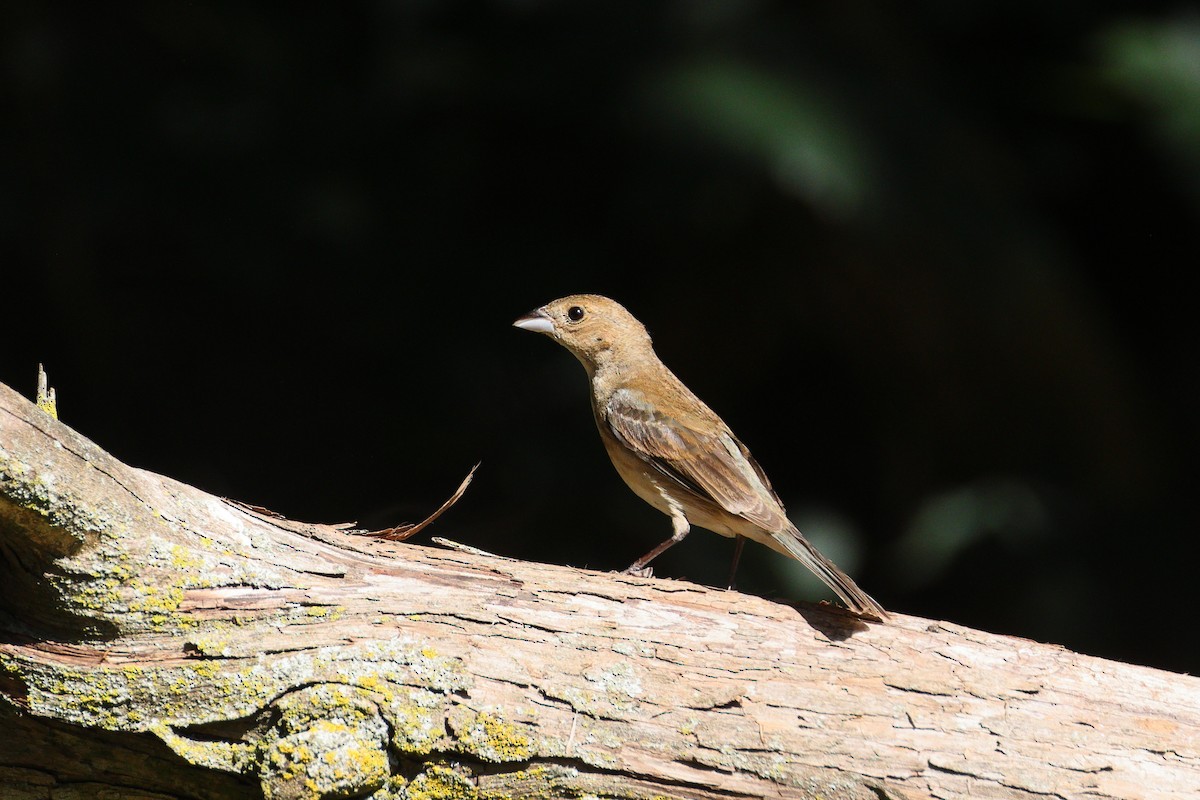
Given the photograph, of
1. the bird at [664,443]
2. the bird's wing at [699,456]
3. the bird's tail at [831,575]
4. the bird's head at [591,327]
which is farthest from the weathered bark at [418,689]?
the bird's head at [591,327]

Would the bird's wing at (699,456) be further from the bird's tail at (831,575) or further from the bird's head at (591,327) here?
the bird's head at (591,327)

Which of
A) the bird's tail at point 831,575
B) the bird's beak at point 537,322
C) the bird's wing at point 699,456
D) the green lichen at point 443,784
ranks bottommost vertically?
the green lichen at point 443,784

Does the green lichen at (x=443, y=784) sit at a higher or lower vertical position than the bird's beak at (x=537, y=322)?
Result: lower

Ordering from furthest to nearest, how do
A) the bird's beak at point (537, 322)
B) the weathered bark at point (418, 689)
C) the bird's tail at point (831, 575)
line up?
1. the bird's beak at point (537, 322)
2. the bird's tail at point (831, 575)
3. the weathered bark at point (418, 689)

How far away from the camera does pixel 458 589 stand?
289 cm

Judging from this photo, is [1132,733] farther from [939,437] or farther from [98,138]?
[98,138]

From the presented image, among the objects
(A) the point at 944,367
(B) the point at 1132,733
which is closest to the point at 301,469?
(A) the point at 944,367

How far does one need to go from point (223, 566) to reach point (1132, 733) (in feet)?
7.36

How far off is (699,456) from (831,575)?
30.5 inches

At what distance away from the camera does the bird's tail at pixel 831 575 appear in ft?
10.5

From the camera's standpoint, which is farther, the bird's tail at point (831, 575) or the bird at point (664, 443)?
the bird at point (664, 443)

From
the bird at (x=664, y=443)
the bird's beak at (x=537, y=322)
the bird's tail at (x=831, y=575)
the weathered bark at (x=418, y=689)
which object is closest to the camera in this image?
the weathered bark at (x=418, y=689)

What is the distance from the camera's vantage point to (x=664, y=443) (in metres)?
4.17

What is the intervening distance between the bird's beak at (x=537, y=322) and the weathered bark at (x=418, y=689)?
1.82m
